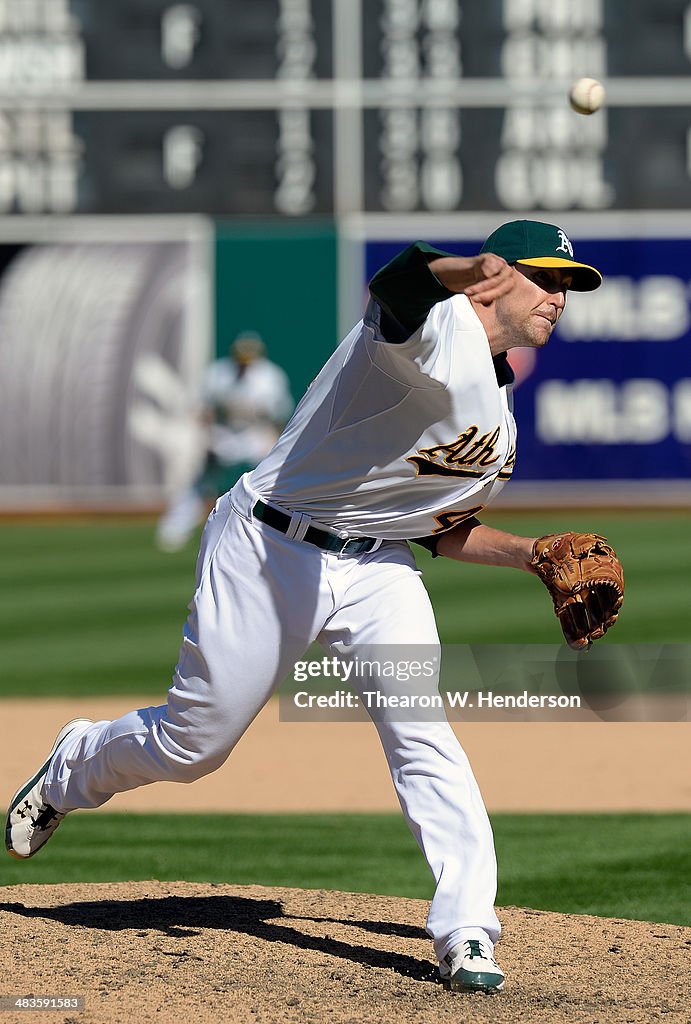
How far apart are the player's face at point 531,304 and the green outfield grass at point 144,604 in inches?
204

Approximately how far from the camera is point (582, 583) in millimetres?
3691

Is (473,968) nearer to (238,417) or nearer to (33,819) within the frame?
(33,819)

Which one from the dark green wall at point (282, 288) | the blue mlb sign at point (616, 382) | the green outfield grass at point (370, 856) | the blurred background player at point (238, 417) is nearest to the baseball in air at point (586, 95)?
the green outfield grass at point (370, 856)

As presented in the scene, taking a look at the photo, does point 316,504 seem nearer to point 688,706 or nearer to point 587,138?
point 688,706

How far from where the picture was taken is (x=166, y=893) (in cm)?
471

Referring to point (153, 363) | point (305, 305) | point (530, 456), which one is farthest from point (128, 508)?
point (530, 456)

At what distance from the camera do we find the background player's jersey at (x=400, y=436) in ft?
11.6

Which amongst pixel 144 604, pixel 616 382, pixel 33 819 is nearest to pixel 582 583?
pixel 33 819

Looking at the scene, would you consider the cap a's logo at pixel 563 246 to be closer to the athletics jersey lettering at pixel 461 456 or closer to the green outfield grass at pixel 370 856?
the athletics jersey lettering at pixel 461 456

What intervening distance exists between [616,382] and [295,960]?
15.5m

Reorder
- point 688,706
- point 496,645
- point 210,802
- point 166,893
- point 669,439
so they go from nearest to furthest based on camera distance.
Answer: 1. point 166,893
2. point 210,802
3. point 688,706
4. point 496,645
5. point 669,439

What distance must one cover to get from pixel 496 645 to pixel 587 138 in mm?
11307

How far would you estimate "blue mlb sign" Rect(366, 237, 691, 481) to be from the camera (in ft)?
61.7

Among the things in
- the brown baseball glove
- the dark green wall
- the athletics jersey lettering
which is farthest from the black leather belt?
the dark green wall
